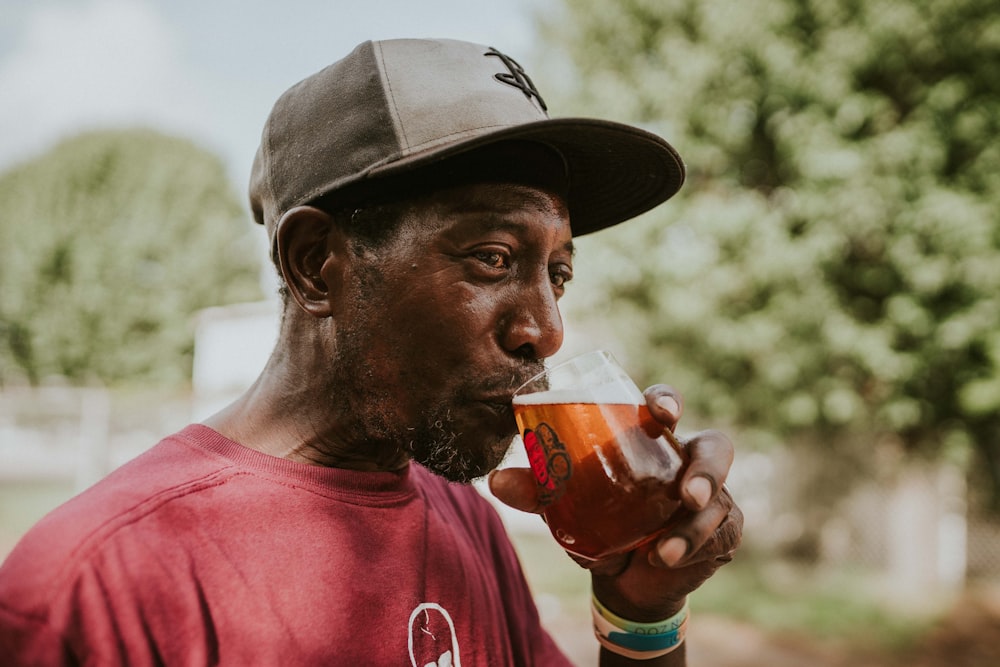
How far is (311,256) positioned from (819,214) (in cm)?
809

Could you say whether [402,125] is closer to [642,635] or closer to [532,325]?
[532,325]

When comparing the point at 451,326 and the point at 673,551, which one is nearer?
the point at 673,551

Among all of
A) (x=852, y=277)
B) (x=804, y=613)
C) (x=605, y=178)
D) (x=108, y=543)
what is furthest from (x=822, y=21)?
(x=108, y=543)

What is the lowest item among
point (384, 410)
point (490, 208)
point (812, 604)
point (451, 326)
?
point (812, 604)

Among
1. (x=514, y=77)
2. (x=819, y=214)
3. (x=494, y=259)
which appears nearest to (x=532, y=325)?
(x=494, y=259)

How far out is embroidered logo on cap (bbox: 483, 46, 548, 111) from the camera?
5.49 feet

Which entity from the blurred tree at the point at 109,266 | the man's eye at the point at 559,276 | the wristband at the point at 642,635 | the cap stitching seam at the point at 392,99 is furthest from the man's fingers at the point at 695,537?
the blurred tree at the point at 109,266

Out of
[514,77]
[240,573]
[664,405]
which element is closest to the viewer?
[240,573]

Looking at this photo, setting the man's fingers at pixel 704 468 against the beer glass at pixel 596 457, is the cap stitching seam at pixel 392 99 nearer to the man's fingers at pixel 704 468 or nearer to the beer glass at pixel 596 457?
the beer glass at pixel 596 457

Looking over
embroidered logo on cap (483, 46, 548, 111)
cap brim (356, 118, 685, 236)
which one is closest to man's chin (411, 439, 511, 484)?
A: cap brim (356, 118, 685, 236)

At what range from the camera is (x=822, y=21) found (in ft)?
28.1

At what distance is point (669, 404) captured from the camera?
1.46m

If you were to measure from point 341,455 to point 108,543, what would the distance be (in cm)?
49

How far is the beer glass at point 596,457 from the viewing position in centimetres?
140
